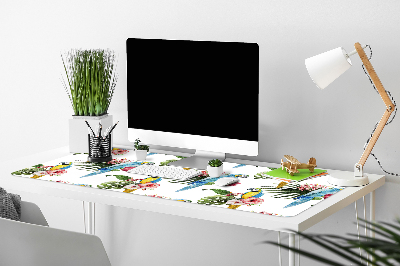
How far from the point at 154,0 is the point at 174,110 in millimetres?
590

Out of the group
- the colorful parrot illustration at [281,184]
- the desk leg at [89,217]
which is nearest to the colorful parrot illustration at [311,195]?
the colorful parrot illustration at [281,184]

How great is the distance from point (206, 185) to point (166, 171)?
0.23m

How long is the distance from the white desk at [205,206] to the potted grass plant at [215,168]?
0.28 m

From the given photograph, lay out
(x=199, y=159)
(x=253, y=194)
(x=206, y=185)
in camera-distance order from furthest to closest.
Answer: (x=199, y=159), (x=206, y=185), (x=253, y=194)

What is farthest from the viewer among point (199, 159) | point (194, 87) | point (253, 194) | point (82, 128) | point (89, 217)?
point (89, 217)

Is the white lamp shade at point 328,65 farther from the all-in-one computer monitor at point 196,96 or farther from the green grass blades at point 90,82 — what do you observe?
the green grass blades at point 90,82

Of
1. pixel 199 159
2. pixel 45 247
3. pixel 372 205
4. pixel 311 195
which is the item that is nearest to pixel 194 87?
pixel 199 159

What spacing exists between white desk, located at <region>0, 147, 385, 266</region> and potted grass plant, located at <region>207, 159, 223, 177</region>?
0.28 meters

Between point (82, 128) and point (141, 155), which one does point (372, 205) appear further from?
point (82, 128)

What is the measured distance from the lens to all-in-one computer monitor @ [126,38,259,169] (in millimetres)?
2176

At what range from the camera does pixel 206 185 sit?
81.8 inches

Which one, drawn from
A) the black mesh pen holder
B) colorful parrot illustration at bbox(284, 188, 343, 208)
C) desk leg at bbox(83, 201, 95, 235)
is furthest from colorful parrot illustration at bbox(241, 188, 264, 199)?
desk leg at bbox(83, 201, 95, 235)

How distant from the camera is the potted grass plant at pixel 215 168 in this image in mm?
2178

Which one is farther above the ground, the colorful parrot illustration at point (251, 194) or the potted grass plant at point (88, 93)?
the potted grass plant at point (88, 93)
